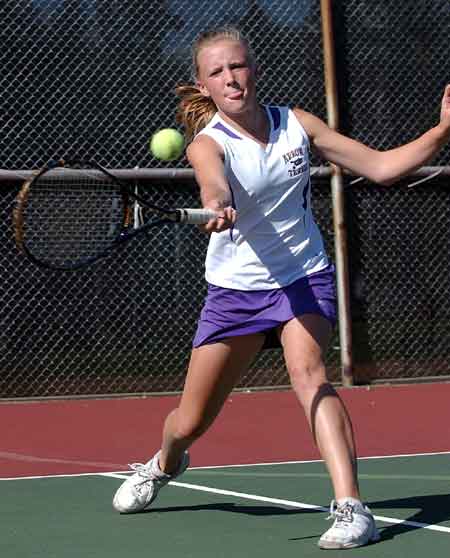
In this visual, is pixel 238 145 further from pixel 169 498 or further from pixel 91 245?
pixel 169 498

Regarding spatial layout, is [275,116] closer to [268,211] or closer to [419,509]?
[268,211]

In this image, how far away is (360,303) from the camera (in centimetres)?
959

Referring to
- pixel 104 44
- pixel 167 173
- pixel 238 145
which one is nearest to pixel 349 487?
pixel 238 145

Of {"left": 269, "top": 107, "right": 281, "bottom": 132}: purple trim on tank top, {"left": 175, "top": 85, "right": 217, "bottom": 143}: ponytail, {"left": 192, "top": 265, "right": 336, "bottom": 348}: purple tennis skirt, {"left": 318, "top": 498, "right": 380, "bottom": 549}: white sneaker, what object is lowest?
{"left": 318, "top": 498, "right": 380, "bottom": 549}: white sneaker

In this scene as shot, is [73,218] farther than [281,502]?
No

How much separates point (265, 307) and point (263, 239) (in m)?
0.23

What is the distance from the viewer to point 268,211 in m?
4.50

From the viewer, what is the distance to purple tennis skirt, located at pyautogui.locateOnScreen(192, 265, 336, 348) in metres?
4.50

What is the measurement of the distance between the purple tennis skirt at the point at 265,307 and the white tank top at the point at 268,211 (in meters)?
0.03

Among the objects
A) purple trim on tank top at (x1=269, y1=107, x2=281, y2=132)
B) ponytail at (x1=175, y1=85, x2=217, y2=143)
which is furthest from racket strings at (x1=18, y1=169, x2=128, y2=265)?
purple trim on tank top at (x1=269, y1=107, x2=281, y2=132)

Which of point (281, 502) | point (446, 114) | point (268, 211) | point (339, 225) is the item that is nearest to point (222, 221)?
point (268, 211)

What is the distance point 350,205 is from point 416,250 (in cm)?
61

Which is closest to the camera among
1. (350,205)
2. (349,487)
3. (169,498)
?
(349,487)

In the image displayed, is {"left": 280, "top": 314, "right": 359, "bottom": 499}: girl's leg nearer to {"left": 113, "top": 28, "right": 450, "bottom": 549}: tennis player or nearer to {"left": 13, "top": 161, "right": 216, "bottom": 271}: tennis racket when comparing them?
{"left": 113, "top": 28, "right": 450, "bottom": 549}: tennis player
